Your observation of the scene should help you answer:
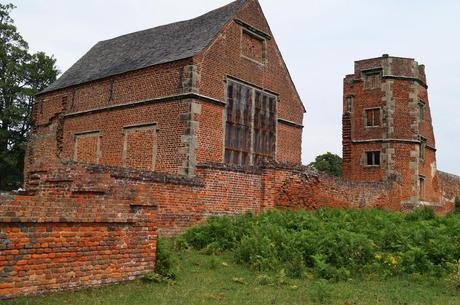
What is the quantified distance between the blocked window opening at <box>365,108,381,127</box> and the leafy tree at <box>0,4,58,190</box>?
23.6 m

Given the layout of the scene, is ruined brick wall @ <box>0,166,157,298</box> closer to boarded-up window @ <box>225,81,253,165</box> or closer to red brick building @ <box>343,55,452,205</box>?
boarded-up window @ <box>225,81,253,165</box>

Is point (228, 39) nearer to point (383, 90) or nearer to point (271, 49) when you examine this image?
point (271, 49)

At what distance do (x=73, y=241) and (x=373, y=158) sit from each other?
2448 centimetres

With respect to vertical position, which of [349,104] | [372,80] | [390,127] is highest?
[372,80]

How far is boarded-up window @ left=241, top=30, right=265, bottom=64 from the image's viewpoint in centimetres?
1995

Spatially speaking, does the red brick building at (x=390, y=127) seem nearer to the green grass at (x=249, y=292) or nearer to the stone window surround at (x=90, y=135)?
the stone window surround at (x=90, y=135)

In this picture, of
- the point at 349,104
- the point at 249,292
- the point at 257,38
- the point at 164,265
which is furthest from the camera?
the point at 349,104

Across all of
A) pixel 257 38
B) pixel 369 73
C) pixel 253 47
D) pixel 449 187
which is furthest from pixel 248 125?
pixel 449 187

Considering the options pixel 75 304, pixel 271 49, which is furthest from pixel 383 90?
pixel 75 304

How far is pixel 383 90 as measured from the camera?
28562 millimetres

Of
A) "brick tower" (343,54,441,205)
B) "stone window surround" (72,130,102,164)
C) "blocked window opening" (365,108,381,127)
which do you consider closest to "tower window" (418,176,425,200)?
"brick tower" (343,54,441,205)

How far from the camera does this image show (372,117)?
29.1 metres

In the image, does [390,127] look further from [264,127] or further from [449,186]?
[264,127]

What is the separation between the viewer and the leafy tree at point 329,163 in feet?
167
